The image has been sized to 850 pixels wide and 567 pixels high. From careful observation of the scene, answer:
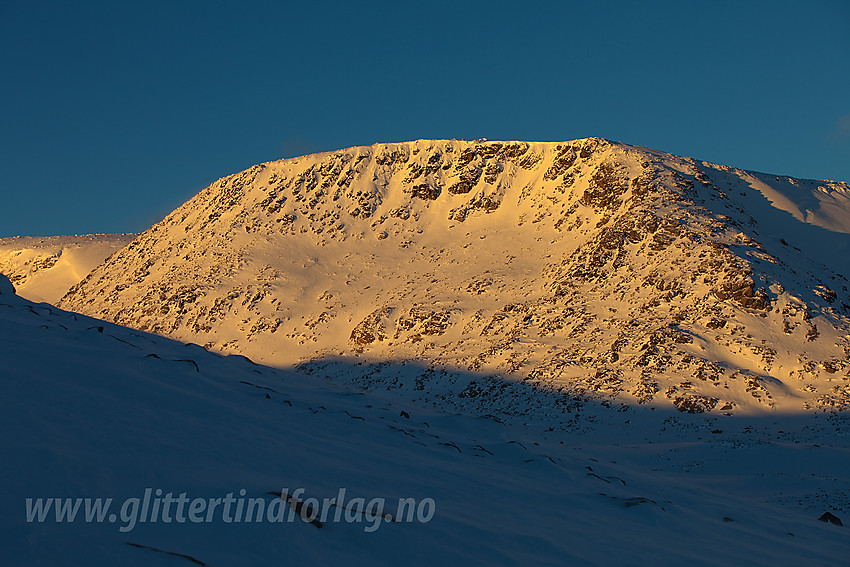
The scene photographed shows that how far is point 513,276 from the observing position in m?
49.3

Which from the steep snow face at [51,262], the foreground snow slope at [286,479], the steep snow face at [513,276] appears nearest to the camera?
the foreground snow slope at [286,479]

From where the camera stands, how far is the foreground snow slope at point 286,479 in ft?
15.0

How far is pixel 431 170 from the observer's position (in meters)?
68.8

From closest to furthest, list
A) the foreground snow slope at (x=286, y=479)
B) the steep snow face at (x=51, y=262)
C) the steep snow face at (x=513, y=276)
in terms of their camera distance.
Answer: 1. the foreground snow slope at (x=286, y=479)
2. the steep snow face at (x=513, y=276)
3. the steep snow face at (x=51, y=262)

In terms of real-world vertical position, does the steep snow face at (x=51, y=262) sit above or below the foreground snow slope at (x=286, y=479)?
above

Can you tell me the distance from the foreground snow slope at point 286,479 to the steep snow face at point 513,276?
20659mm

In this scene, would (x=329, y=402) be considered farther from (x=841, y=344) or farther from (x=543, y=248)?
(x=543, y=248)

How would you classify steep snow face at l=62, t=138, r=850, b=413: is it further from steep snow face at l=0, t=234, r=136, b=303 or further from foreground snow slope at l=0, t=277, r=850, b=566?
foreground snow slope at l=0, t=277, r=850, b=566

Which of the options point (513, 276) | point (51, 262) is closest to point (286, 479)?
point (513, 276)

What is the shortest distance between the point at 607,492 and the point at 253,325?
48.1 meters

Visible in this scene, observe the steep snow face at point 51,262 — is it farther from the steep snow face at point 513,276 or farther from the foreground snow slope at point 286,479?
the foreground snow slope at point 286,479

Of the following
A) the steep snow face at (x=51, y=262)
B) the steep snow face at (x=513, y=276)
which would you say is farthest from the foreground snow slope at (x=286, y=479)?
the steep snow face at (x=51, y=262)

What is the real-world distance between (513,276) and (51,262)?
64439 millimetres

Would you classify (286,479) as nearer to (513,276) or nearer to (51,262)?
(513,276)
